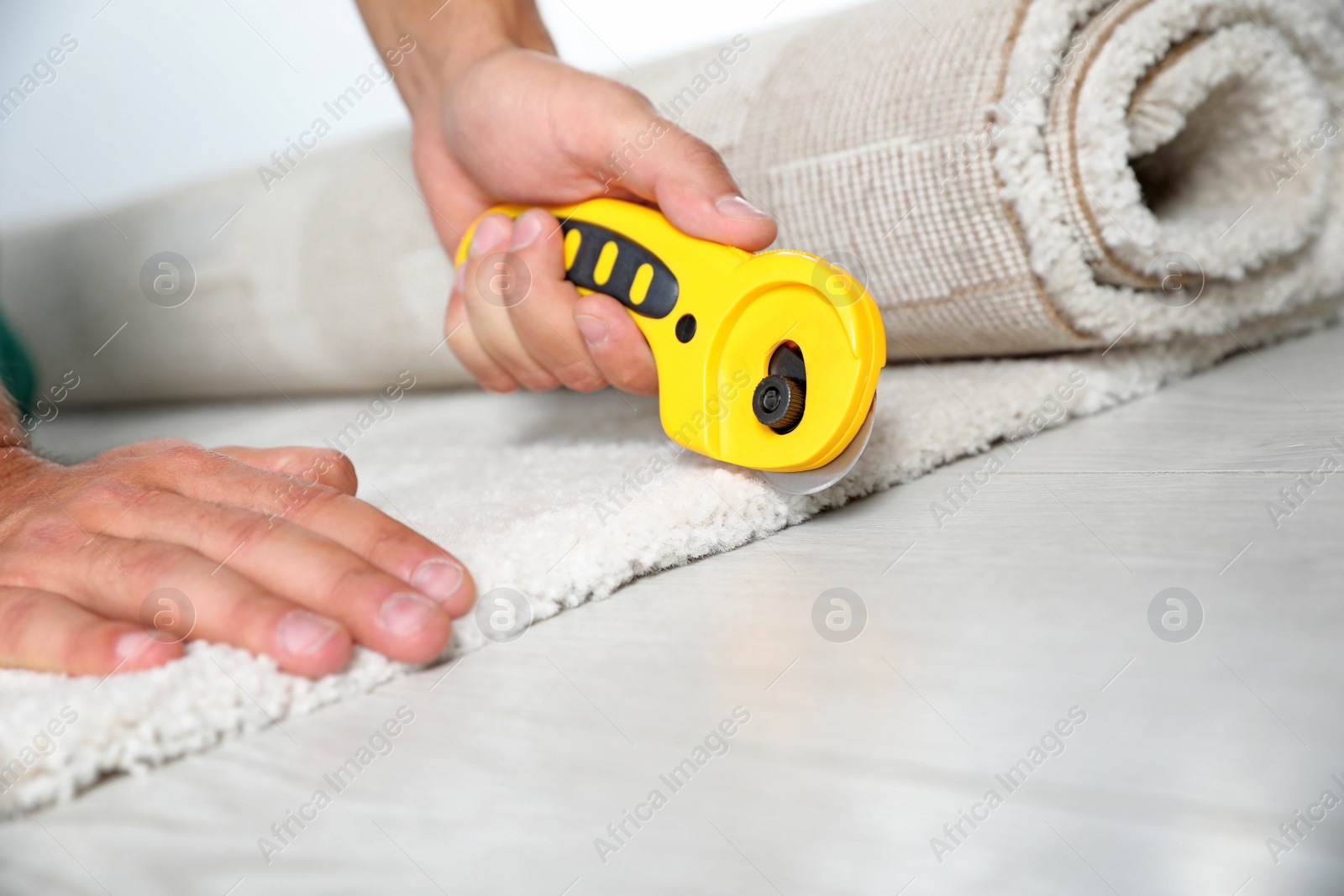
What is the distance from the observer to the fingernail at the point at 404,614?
0.49 metres

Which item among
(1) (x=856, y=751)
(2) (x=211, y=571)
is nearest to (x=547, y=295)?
(2) (x=211, y=571)

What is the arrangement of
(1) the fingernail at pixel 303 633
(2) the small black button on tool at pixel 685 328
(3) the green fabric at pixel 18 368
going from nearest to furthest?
(1) the fingernail at pixel 303 633
(2) the small black button on tool at pixel 685 328
(3) the green fabric at pixel 18 368

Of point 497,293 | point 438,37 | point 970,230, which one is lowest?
point 970,230

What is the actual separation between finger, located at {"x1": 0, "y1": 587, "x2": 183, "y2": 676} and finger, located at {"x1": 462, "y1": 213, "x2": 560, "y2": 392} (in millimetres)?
447

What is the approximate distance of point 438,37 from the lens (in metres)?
1.01

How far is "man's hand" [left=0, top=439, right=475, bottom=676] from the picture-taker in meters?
0.49

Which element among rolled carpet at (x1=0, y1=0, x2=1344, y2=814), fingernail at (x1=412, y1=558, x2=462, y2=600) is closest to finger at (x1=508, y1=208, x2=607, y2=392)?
rolled carpet at (x1=0, y1=0, x2=1344, y2=814)

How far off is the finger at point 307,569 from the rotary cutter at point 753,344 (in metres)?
0.23

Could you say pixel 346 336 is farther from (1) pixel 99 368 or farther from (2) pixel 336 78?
(2) pixel 336 78

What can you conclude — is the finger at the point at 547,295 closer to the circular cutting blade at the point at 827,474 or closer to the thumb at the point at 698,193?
the thumb at the point at 698,193

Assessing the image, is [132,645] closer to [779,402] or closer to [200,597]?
[200,597]

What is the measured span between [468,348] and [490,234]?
5.7 inches

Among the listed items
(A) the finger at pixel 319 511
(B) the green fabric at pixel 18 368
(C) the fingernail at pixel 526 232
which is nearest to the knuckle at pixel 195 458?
(A) the finger at pixel 319 511

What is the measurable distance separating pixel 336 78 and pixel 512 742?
6.31 ft
